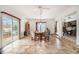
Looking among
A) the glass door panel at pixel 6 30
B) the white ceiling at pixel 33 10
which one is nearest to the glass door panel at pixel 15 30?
the glass door panel at pixel 6 30

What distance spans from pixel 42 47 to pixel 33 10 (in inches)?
43.0

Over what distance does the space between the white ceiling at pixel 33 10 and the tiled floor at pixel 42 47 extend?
663mm

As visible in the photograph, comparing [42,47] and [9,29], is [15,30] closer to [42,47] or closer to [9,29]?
[9,29]

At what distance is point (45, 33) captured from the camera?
3160mm

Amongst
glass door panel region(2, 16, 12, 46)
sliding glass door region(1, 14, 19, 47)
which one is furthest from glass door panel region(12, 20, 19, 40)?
glass door panel region(2, 16, 12, 46)

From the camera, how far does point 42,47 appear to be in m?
3.05

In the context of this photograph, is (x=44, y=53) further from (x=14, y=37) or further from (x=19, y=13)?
(x=19, y=13)

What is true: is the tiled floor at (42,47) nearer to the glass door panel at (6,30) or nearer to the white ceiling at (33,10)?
the glass door panel at (6,30)

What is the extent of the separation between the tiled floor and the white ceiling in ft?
2.17

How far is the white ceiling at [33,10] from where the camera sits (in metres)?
2.88

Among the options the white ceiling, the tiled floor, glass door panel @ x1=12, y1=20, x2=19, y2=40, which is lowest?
the tiled floor

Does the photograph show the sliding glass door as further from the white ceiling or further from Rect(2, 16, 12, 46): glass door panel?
the white ceiling

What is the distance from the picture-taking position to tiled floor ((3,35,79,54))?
2.94 metres

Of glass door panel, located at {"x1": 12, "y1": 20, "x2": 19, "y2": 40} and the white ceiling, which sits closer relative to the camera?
the white ceiling
